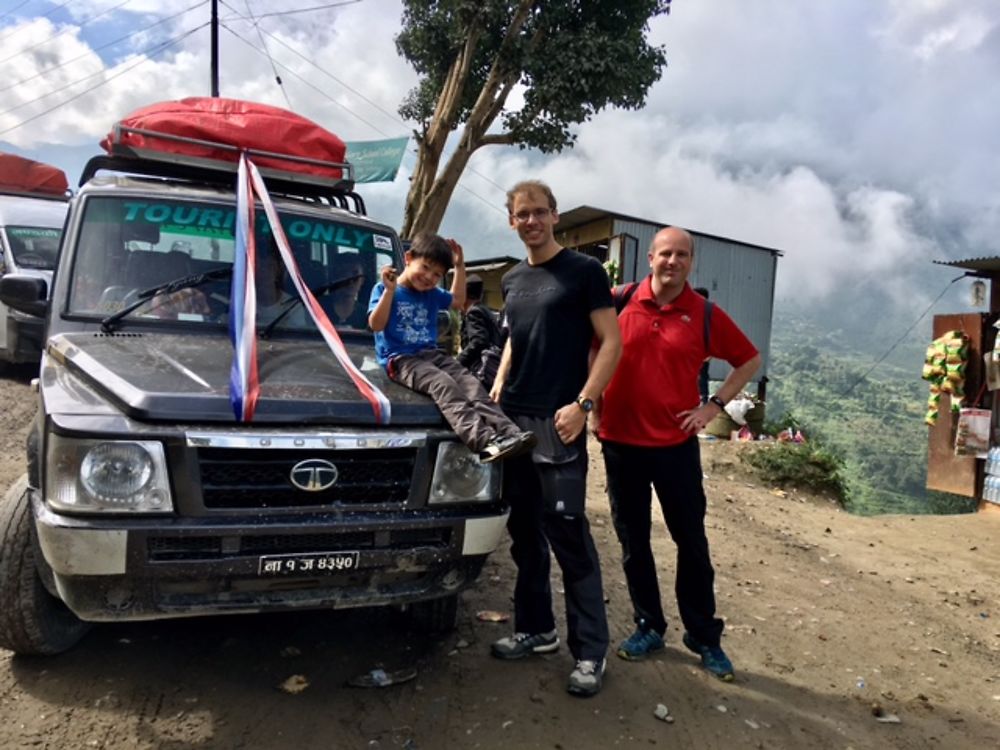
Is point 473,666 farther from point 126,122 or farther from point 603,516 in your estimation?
point 126,122

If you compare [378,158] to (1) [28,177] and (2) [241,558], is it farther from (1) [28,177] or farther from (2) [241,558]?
(2) [241,558]

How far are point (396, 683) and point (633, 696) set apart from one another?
0.97 metres

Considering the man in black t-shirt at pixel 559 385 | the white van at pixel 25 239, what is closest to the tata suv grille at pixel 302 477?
the man in black t-shirt at pixel 559 385

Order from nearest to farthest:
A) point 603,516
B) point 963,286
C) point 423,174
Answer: point 603,516
point 963,286
point 423,174

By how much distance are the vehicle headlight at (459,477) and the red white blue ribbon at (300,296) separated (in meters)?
0.26

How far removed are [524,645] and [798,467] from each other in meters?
6.18

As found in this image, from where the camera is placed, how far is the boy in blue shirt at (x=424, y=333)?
2742 mm

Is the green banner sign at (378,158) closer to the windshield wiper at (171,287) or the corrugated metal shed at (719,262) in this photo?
the corrugated metal shed at (719,262)

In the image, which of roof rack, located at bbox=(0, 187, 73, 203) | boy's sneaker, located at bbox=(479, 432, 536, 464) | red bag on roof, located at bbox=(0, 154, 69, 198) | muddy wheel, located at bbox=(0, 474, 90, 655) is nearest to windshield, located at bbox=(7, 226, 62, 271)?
roof rack, located at bbox=(0, 187, 73, 203)

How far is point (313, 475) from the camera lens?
94.7 inches

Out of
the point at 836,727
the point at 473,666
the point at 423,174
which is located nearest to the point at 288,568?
the point at 473,666

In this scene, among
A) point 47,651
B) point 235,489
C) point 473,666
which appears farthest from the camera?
point 473,666

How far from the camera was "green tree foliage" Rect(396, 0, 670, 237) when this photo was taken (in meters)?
11.2

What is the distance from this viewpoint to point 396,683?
2.96 meters
